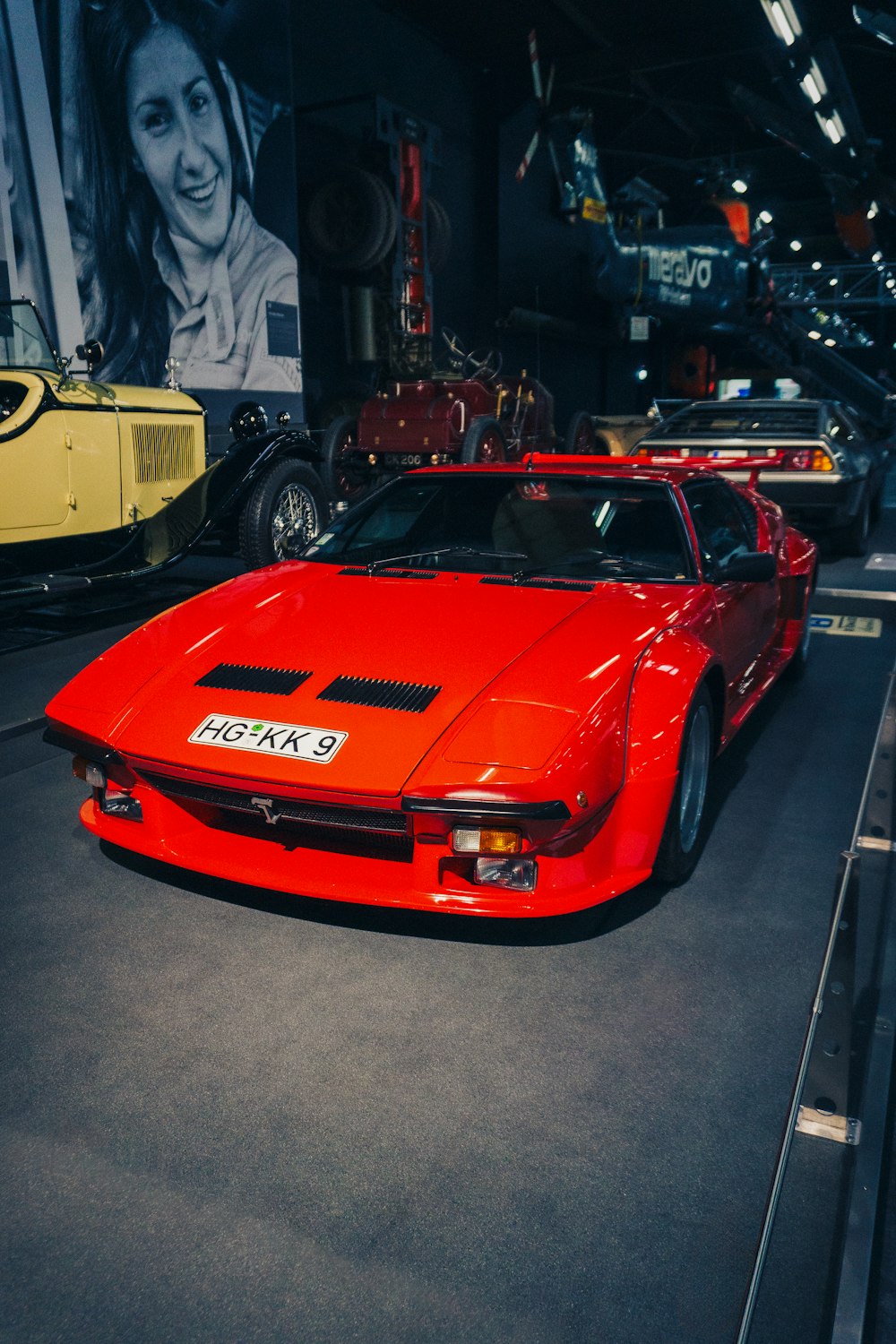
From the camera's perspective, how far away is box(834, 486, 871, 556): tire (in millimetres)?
8102

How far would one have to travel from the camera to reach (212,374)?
31.5ft

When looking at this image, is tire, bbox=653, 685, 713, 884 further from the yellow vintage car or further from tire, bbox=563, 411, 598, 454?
tire, bbox=563, 411, 598, 454

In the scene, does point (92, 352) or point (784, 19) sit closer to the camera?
point (92, 352)

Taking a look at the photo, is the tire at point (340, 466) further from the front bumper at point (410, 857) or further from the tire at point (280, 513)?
the front bumper at point (410, 857)

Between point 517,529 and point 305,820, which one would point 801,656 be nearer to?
point 517,529

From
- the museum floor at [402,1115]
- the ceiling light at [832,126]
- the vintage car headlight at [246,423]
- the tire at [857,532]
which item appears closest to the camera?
the museum floor at [402,1115]

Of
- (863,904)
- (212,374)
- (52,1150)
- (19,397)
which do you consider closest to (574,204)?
(212,374)

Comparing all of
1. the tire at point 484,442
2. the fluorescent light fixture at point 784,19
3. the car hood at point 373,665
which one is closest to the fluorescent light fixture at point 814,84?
the fluorescent light fixture at point 784,19

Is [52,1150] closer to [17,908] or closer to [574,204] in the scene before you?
[17,908]

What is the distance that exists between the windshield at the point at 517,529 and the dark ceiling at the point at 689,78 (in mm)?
12457

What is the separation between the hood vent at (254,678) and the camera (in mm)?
2529

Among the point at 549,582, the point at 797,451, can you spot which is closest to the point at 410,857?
the point at 549,582

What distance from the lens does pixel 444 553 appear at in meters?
3.42

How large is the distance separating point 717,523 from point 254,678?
1956mm
